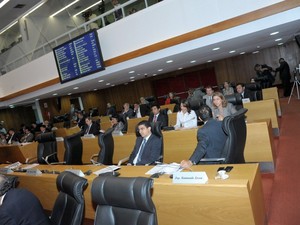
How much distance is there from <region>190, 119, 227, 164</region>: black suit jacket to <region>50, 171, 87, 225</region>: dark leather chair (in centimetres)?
135

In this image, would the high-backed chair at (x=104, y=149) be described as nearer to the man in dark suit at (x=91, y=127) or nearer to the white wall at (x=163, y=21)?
the white wall at (x=163, y=21)

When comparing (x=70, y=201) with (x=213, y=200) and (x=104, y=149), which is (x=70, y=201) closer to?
(x=213, y=200)

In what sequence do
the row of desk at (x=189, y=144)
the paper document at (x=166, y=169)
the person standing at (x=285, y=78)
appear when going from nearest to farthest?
the paper document at (x=166, y=169) → the row of desk at (x=189, y=144) → the person standing at (x=285, y=78)

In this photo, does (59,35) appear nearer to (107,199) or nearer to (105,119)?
(105,119)

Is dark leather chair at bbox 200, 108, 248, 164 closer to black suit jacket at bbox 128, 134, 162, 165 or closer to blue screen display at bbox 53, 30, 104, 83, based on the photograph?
black suit jacket at bbox 128, 134, 162, 165

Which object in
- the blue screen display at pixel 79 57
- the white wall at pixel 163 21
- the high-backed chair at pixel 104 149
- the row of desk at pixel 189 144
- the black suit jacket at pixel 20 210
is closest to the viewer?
the black suit jacket at pixel 20 210

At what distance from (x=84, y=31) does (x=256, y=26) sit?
442 centimetres

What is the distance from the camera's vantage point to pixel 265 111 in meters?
5.74

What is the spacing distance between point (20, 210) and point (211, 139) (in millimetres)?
1948

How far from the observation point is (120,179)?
172 centimetres

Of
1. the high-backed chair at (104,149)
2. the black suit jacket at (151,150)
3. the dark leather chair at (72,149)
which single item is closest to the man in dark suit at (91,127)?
the dark leather chair at (72,149)

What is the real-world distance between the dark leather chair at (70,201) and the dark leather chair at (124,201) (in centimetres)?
16

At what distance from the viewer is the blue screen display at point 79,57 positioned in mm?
6727

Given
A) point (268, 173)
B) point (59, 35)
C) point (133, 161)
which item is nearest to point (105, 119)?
point (59, 35)
